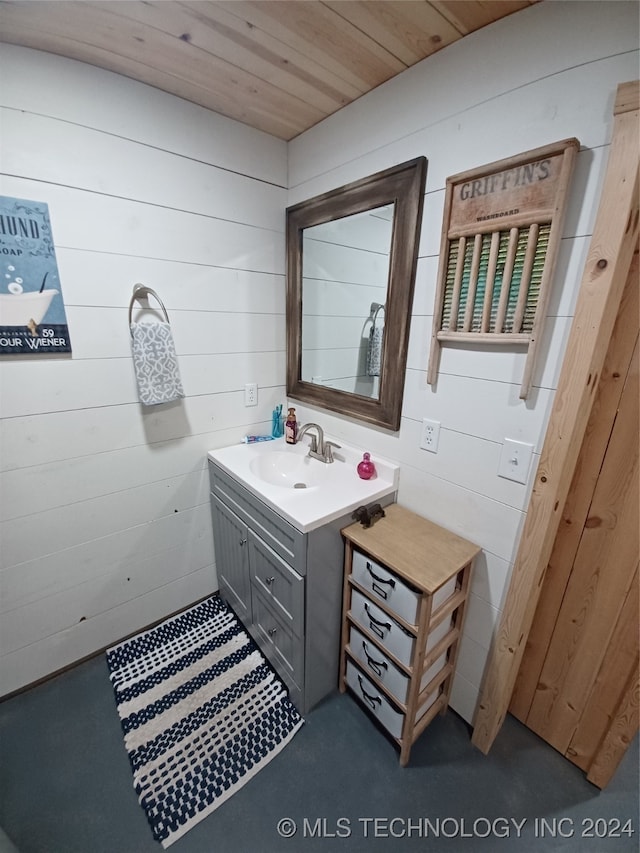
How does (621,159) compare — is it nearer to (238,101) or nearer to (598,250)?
(598,250)

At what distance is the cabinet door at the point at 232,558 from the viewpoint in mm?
1550

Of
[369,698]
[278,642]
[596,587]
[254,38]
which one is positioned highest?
[254,38]

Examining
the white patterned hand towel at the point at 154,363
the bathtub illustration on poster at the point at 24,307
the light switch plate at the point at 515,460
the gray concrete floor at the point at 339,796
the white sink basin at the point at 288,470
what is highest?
the bathtub illustration on poster at the point at 24,307

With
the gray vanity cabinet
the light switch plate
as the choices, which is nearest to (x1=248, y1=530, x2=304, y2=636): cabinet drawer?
the gray vanity cabinet

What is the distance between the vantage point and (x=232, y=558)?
5.49 feet

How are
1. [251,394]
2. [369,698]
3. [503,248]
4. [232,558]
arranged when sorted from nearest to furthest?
[503,248], [369,698], [232,558], [251,394]

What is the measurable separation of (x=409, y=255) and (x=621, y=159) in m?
0.57

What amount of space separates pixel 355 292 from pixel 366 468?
78 centimetres

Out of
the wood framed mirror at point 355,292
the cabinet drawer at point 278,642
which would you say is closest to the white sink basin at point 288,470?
the wood framed mirror at point 355,292

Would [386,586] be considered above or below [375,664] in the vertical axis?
above

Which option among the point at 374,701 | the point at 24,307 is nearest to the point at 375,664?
the point at 374,701

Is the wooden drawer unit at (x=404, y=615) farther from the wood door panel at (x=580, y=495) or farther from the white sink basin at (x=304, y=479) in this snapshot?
the wood door panel at (x=580, y=495)

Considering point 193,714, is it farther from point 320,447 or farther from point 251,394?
point 251,394

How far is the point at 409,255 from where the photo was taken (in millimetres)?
1205
